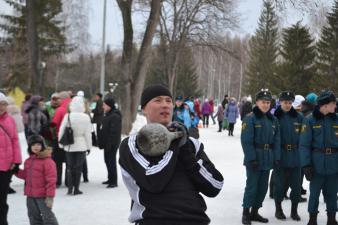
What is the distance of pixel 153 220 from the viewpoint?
2367mm

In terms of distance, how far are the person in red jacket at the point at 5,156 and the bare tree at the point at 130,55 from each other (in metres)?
11.3

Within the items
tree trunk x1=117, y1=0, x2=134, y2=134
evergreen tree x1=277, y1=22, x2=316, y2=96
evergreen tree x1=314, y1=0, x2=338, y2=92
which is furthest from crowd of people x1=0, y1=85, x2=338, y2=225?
evergreen tree x1=277, y1=22, x2=316, y2=96

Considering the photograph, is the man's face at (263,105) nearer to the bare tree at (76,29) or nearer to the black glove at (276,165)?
the black glove at (276,165)

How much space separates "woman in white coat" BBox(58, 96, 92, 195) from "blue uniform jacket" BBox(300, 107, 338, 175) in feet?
13.7

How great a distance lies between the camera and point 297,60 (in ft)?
140

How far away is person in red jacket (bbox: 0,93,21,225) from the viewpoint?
18.9 feet

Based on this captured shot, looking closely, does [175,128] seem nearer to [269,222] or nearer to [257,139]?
[257,139]

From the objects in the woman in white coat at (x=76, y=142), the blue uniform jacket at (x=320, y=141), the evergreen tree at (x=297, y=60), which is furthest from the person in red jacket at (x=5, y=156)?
the evergreen tree at (x=297, y=60)

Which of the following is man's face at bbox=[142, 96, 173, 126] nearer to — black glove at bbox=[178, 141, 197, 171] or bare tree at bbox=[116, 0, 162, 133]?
black glove at bbox=[178, 141, 197, 171]

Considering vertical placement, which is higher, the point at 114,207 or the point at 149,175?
the point at 149,175

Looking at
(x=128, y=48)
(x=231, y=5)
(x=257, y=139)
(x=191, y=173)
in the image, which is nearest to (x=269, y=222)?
(x=257, y=139)

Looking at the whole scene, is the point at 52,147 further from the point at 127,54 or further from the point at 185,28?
the point at 185,28

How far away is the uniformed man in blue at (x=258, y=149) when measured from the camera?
20.6ft

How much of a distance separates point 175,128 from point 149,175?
0.97ft
